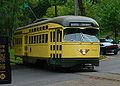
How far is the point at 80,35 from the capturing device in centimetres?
2317

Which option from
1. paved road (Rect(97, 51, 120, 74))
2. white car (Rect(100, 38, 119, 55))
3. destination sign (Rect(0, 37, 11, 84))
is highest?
white car (Rect(100, 38, 119, 55))

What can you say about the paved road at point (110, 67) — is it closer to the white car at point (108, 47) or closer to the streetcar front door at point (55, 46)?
the streetcar front door at point (55, 46)

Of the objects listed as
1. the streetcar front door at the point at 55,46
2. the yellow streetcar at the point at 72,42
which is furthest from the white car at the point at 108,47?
the streetcar front door at the point at 55,46

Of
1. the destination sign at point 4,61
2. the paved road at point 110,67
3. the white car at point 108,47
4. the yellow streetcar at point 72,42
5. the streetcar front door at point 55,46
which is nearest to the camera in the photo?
the destination sign at point 4,61

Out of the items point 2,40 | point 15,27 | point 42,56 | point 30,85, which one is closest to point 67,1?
point 15,27

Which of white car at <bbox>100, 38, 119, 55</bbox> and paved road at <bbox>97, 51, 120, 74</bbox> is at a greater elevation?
white car at <bbox>100, 38, 119, 55</bbox>

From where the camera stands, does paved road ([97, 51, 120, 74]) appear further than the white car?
No

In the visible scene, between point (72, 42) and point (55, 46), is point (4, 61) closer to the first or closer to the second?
point (72, 42)

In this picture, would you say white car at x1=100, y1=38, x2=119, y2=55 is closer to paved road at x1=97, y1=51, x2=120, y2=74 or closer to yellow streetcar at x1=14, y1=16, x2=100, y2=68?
paved road at x1=97, y1=51, x2=120, y2=74

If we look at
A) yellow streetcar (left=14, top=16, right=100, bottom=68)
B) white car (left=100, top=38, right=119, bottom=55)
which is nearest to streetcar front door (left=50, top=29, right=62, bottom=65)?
yellow streetcar (left=14, top=16, right=100, bottom=68)

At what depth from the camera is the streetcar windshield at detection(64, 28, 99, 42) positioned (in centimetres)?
2291

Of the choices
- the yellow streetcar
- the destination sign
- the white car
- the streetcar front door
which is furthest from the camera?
the white car

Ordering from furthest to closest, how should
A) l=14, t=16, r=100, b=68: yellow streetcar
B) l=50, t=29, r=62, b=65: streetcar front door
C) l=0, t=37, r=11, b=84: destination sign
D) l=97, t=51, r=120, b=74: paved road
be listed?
l=97, t=51, r=120, b=74: paved road, l=50, t=29, r=62, b=65: streetcar front door, l=14, t=16, r=100, b=68: yellow streetcar, l=0, t=37, r=11, b=84: destination sign

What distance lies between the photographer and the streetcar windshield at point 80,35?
2291cm
